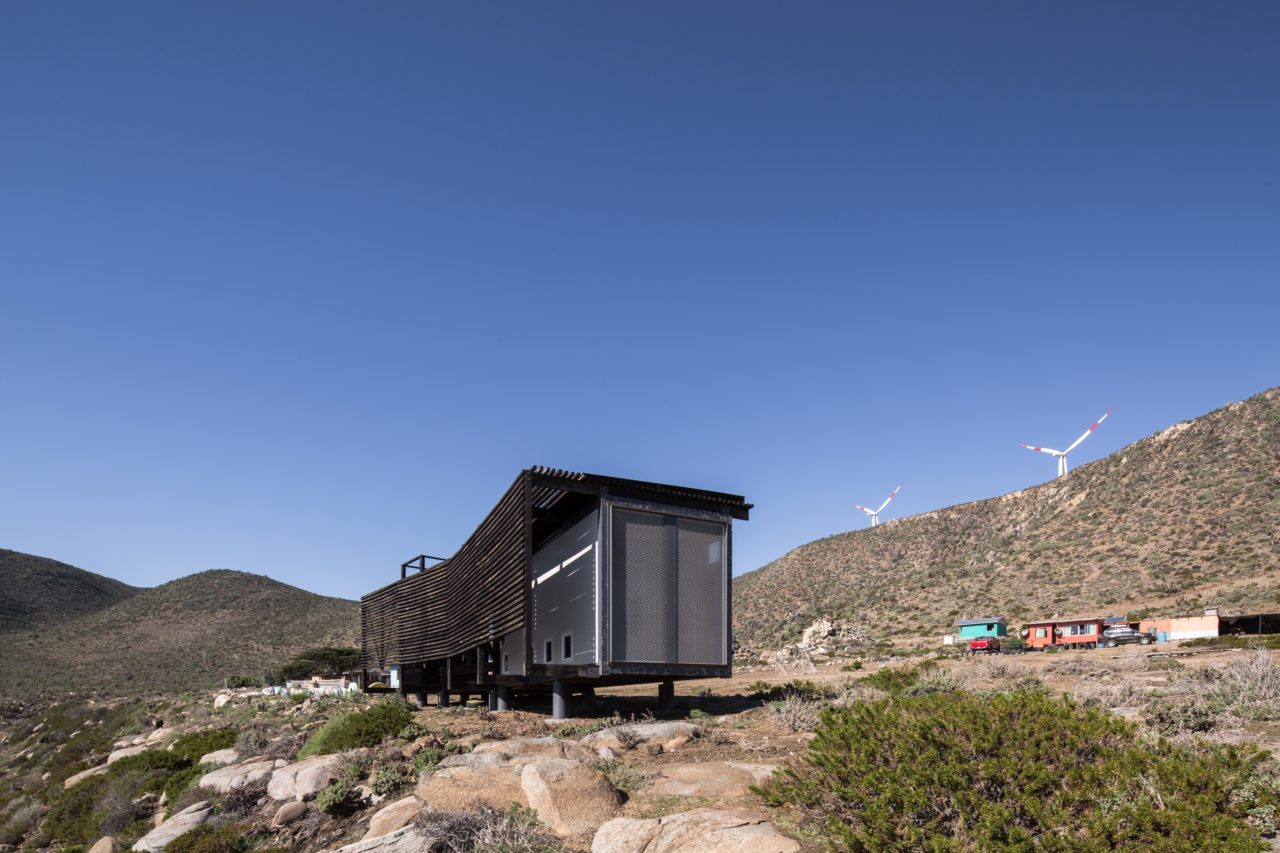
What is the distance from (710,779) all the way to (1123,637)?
32.5m

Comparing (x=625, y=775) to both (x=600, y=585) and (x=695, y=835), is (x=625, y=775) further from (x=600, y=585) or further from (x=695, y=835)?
(x=600, y=585)

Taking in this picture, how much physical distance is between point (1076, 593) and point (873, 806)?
4939 cm

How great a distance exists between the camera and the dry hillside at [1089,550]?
45219 millimetres

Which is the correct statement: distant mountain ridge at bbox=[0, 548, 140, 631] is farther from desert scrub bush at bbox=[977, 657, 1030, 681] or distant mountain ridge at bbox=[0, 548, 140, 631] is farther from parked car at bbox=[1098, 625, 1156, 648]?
parked car at bbox=[1098, 625, 1156, 648]

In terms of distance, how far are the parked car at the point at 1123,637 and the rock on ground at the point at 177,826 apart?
34276 mm

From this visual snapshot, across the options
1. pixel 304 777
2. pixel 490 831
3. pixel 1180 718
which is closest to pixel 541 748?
pixel 490 831

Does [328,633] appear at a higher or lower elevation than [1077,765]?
lower

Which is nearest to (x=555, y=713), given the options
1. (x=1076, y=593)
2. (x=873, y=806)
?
(x=873, y=806)

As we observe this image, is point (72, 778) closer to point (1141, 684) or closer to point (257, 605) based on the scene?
point (1141, 684)

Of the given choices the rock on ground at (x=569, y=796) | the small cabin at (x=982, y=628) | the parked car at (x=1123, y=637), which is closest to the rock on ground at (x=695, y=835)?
the rock on ground at (x=569, y=796)

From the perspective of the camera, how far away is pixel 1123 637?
1352 inches

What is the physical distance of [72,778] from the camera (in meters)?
21.2

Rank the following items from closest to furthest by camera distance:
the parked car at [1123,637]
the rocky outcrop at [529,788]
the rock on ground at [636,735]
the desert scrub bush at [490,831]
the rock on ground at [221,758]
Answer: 1. the desert scrub bush at [490,831]
2. the rocky outcrop at [529,788]
3. the rock on ground at [636,735]
4. the rock on ground at [221,758]
5. the parked car at [1123,637]

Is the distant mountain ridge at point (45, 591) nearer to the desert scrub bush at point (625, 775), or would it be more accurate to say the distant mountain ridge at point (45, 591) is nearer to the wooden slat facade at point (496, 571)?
the wooden slat facade at point (496, 571)
